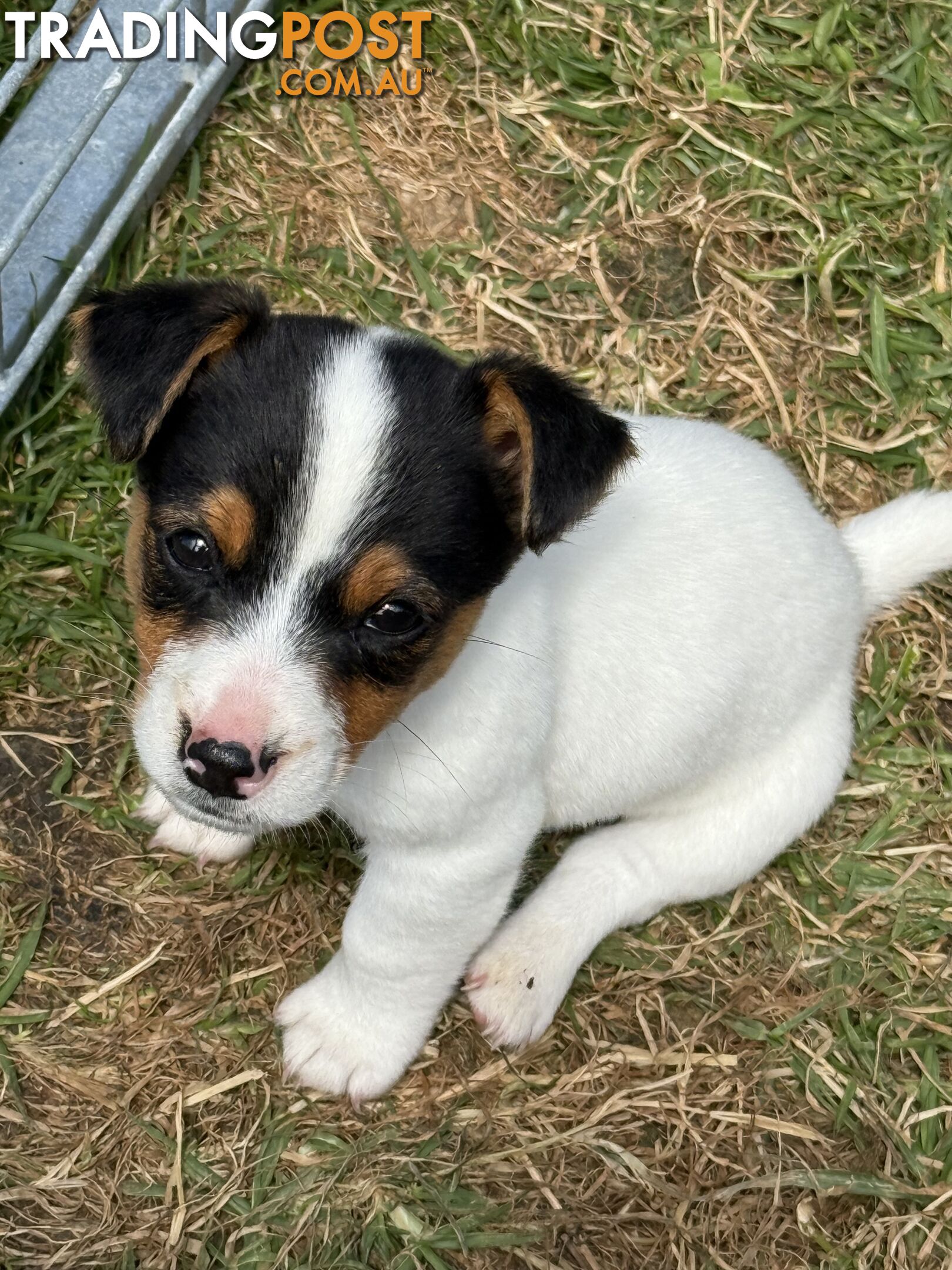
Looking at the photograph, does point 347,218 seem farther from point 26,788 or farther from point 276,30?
point 26,788

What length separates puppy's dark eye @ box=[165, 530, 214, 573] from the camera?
2732 mm

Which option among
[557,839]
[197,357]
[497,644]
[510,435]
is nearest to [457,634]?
[497,644]

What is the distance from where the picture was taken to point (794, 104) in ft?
18.4

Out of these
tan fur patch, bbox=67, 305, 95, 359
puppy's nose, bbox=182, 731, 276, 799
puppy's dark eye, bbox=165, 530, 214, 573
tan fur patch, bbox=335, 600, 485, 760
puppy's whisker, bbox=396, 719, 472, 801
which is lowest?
puppy's whisker, bbox=396, 719, 472, 801

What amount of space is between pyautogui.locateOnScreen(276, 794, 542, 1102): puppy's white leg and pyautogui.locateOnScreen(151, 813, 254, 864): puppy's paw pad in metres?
0.52

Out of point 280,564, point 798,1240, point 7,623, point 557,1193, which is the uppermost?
point 280,564

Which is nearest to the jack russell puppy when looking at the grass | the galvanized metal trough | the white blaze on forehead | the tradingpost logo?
the white blaze on forehead

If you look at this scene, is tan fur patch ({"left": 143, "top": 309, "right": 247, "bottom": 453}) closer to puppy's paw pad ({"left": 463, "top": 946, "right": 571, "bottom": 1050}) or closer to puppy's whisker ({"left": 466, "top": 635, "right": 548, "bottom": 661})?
puppy's whisker ({"left": 466, "top": 635, "right": 548, "bottom": 661})

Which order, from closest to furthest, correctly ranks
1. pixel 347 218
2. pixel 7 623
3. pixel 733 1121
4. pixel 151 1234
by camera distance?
pixel 151 1234, pixel 733 1121, pixel 7 623, pixel 347 218

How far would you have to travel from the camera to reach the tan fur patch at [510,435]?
2.78 m

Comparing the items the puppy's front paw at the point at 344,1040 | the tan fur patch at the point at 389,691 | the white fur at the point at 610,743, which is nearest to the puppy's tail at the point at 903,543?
the white fur at the point at 610,743

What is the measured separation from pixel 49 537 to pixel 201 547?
2049 mm

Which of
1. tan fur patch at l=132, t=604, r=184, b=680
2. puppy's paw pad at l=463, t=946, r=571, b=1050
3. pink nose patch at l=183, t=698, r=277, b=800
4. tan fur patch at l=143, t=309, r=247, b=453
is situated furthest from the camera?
puppy's paw pad at l=463, t=946, r=571, b=1050

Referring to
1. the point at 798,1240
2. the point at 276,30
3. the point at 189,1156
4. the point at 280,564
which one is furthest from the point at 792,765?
the point at 276,30
